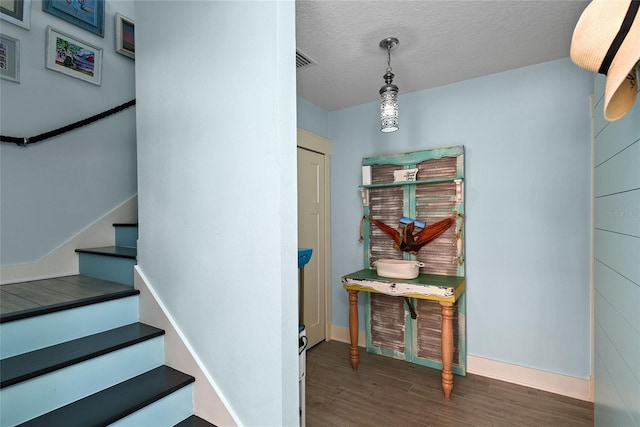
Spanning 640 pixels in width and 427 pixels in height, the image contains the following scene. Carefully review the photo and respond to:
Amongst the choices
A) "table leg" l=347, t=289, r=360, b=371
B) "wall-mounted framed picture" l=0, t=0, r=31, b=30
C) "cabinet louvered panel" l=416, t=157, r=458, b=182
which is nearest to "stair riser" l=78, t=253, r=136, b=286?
"wall-mounted framed picture" l=0, t=0, r=31, b=30

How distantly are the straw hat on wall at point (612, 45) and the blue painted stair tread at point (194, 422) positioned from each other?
5.86ft

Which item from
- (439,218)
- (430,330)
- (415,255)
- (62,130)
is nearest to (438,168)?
(439,218)

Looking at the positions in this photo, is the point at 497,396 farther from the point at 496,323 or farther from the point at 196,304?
the point at 196,304

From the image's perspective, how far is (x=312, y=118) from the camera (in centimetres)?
306

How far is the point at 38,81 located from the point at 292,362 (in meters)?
2.23

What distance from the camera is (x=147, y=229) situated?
5.35 ft

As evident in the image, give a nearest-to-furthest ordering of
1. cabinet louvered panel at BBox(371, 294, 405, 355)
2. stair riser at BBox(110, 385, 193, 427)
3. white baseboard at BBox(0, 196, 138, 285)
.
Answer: stair riser at BBox(110, 385, 193, 427) < white baseboard at BBox(0, 196, 138, 285) < cabinet louvered panel at BBox(371, 294, 405, 355)

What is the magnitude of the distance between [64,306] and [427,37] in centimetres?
244

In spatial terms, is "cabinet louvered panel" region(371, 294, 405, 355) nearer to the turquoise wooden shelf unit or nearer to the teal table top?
the turquoise wooden shelf unit

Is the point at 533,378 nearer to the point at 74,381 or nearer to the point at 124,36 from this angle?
the point at 74,381

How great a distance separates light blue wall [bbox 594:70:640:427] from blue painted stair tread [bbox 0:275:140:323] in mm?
2095

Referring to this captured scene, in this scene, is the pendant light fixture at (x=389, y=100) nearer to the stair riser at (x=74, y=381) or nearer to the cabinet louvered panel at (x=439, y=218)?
the cabinet louvered panel at (x=439, y=218)

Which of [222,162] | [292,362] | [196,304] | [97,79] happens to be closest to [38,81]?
[97,79]

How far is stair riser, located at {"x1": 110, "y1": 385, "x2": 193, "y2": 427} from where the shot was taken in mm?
1185
